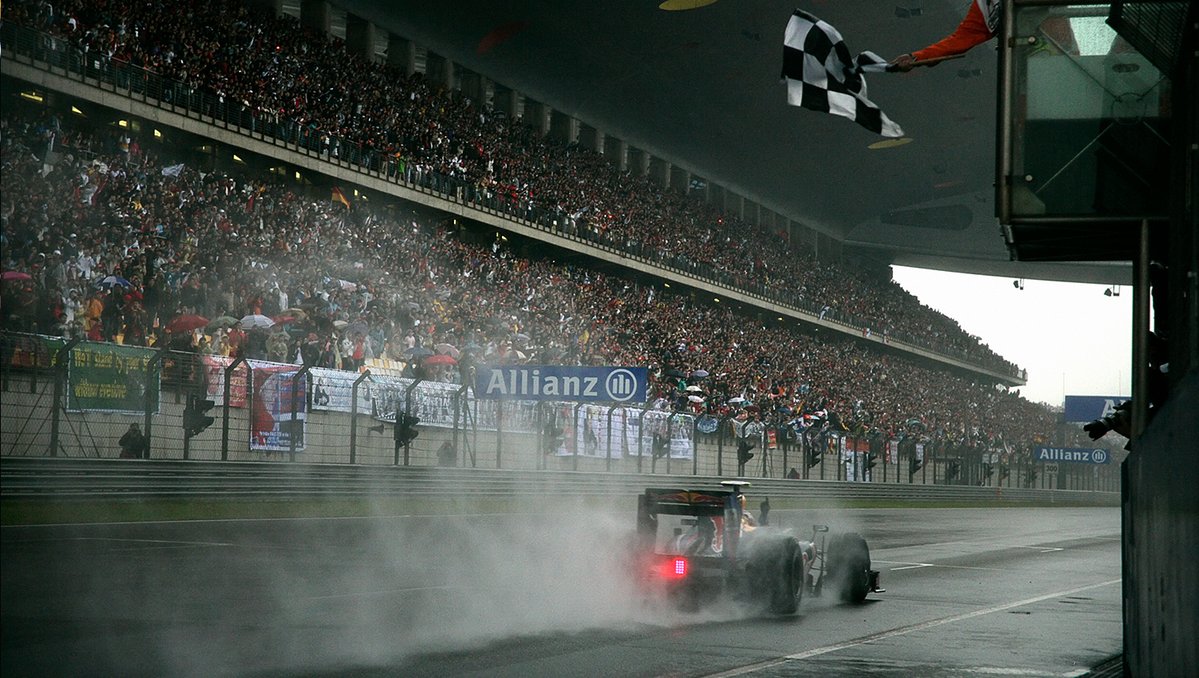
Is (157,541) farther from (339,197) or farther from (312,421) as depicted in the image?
(339,197)

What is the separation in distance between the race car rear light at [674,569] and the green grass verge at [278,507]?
237 inches

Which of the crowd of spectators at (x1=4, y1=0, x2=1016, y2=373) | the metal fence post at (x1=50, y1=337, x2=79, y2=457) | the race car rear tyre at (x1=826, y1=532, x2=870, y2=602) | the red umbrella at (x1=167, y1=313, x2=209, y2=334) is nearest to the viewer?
the race car rear tyre at (x1=826, y1=532, x2=870, y2=602)

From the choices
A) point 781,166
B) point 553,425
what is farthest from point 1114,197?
point 781,166

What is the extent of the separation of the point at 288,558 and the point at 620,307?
25.1 m

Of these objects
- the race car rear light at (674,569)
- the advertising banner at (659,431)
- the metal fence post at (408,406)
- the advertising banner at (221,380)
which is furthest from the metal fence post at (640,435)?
the race car rear light at (674,569)

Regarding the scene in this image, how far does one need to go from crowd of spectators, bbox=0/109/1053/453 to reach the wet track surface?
251cm

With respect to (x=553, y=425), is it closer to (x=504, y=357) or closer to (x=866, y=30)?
(x=504, y=357)

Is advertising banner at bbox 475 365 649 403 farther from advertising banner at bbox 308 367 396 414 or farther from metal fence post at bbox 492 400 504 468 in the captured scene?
advertising banner at bbox 308 367 396 414

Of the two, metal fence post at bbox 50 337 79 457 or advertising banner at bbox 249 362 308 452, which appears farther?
advertising banner at bbox 249 362 308 452

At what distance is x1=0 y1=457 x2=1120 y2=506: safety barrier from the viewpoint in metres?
15.1

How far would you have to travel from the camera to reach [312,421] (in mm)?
20641

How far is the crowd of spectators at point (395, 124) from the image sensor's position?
24.7 meters

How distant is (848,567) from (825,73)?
642cm

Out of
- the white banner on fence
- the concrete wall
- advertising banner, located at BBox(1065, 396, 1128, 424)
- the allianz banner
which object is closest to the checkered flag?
the concrete wall
